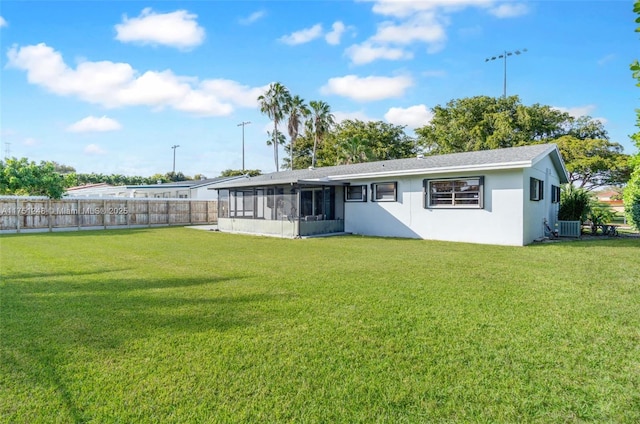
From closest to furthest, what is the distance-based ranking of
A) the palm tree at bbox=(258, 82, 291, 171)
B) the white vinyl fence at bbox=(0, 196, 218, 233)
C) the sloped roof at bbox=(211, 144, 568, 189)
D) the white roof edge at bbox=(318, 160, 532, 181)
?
1. the white roof edge at bbox=(318, 160, 532, 181)
2. the sloped roof at bbox=(211, 144, 568, 189)
3. the white vinyl fence at bbox=(0, 196, 218, 233)
4. the palm tree at bbox=(258, 82, 291, 171)

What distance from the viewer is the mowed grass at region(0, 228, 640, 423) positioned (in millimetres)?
2426

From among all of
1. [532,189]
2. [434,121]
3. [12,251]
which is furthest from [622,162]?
[12,251]

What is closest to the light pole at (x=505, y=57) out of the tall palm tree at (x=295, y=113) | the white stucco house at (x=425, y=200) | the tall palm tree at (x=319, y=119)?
the tall palm tree at (x=319, y=119)

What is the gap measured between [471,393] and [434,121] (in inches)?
1256

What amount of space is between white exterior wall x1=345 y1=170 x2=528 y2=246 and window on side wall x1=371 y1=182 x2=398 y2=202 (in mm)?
164

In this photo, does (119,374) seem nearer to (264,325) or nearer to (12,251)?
(264,325)

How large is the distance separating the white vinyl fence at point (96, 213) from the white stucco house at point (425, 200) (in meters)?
6.41

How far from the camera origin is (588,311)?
4.41 m

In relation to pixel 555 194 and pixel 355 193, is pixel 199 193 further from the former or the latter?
pixel 555 194

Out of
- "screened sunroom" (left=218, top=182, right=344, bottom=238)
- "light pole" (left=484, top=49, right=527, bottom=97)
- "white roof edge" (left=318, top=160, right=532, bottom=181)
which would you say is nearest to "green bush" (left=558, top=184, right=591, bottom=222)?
"white roof edge" (left=318, top=160, right=532, bottom=181)

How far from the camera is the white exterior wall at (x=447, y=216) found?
11234 mm

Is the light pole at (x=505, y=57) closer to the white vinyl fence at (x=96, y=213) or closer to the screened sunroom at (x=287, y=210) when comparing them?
the screened sunroom at (x=287, y=210)

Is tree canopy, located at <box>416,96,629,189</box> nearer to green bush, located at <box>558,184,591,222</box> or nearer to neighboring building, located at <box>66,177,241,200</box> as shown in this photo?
green bush, located at <box>558,184,591,222</box>

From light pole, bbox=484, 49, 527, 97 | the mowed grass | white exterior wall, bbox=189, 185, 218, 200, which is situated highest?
light pole, bbox=484, 49, 527, 97
